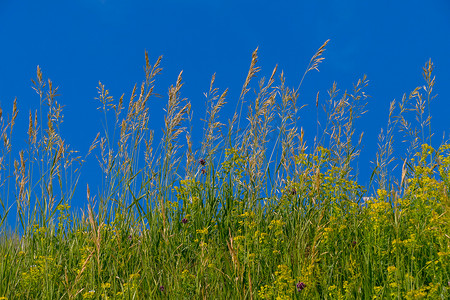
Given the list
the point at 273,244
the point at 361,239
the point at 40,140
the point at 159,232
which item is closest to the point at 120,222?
the point at 159,232

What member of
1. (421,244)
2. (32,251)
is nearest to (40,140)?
(32,251)

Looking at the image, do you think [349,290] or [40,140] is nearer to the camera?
[349,290]

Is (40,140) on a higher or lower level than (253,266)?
higher

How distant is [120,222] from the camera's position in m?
4.16

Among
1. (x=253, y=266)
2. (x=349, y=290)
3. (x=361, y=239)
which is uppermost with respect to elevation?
(x=361, y=239)

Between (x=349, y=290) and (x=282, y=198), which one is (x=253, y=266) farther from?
(x=282, y=198)

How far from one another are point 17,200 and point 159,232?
1.37 meters

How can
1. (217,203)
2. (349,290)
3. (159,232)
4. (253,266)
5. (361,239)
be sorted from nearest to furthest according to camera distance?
(349,290) → (253,266) → (361,239) → (159,232) → (217,203)

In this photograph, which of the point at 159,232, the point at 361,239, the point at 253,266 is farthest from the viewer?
the point at 159,232

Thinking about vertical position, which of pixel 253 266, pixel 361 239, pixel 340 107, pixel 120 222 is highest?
pixel 340 107

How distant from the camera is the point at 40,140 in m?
4.34

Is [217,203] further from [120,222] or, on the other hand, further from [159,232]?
[120,222]

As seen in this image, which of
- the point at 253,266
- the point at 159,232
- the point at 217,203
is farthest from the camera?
the point at 217,203

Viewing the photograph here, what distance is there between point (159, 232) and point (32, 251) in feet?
3.97
